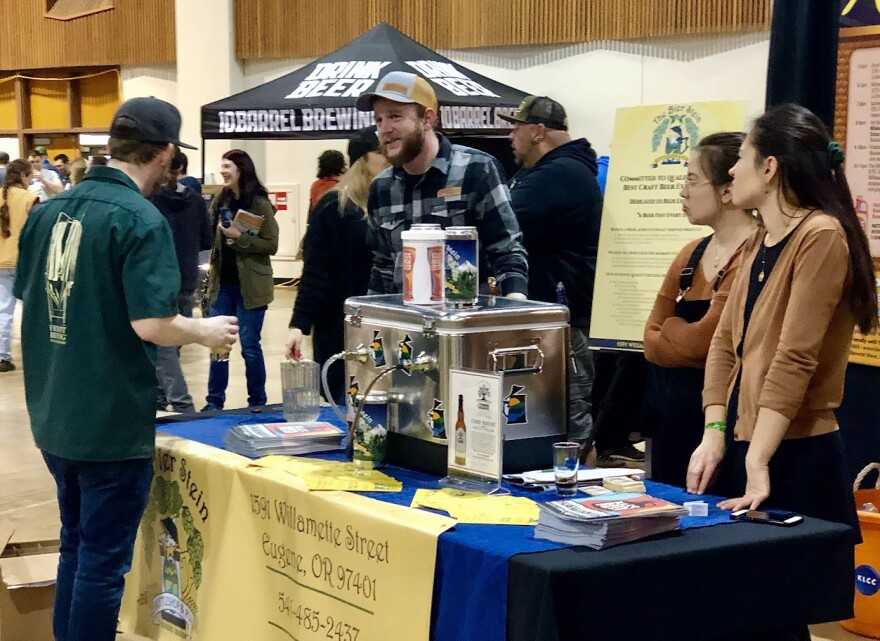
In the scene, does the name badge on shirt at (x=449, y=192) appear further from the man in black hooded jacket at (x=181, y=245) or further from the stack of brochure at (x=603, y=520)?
the man in black hooded jacket at (x=181, y=245)

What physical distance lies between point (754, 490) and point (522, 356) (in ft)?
1.81

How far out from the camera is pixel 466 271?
2.59 meters

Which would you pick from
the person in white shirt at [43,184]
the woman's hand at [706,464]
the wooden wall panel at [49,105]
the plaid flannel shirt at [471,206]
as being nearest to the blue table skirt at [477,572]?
the woman's hand at [706,464]

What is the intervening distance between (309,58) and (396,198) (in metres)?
10.2

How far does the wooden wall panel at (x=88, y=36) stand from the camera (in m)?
14.2

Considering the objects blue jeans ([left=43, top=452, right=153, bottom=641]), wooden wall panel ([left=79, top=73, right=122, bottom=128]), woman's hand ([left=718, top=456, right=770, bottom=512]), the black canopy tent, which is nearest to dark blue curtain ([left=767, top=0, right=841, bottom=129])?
woman's hand ([left=718, top=456, right=770, bottom=512])

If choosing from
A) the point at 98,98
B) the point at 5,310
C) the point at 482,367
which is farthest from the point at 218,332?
the point at 98,98

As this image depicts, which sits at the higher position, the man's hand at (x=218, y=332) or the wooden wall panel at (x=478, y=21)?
the wooden wall panel at (x=478, y=21)

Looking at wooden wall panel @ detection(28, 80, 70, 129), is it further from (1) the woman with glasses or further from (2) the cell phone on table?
(2) the cell phone on table

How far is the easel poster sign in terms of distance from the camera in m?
2.25

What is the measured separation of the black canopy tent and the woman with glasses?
13.2ft

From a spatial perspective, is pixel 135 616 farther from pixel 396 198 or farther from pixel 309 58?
pixel 309 58

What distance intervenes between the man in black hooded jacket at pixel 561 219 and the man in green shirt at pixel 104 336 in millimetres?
1514

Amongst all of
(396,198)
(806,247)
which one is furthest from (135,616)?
(806,247)
